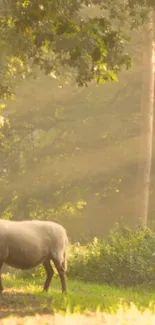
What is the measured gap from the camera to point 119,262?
56.5 ft

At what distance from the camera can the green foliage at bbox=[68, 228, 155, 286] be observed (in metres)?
16.8

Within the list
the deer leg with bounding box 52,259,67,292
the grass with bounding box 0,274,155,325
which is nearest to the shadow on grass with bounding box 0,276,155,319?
the grass with bounding box 0,274,155,325

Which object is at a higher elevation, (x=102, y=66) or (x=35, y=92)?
(x=35, y=92)

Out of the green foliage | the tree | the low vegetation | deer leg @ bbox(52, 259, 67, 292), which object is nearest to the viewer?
the tree

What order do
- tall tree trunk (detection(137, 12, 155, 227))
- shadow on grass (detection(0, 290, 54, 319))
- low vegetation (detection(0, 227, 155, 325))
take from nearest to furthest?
low vegetation (detection(0, 227, 155, 325))
shadow on grass (detection(0, 290, 54, 319))
tall tree trunk (detection(137, 12, 155, 227))

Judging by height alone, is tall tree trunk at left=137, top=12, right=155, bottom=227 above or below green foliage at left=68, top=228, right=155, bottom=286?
above

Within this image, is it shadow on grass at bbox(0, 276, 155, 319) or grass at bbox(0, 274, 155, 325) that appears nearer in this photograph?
grass at bbox(0, 274, 155, 325)

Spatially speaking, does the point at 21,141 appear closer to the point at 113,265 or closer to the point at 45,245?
the point at 113,265

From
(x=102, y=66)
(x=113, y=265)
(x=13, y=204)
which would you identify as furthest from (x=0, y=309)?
(x=13, y=204)

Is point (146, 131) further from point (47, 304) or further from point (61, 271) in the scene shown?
point (47, 304)

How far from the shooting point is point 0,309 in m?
9.46

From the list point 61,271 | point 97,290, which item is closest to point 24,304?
point 61,271

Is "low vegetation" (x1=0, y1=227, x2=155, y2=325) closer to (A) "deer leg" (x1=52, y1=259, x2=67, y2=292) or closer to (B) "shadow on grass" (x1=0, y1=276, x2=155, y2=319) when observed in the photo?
(B) "shadow on grass" (x1=0, y1=276, x2=155, y2=319)

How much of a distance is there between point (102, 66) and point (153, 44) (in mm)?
21659
